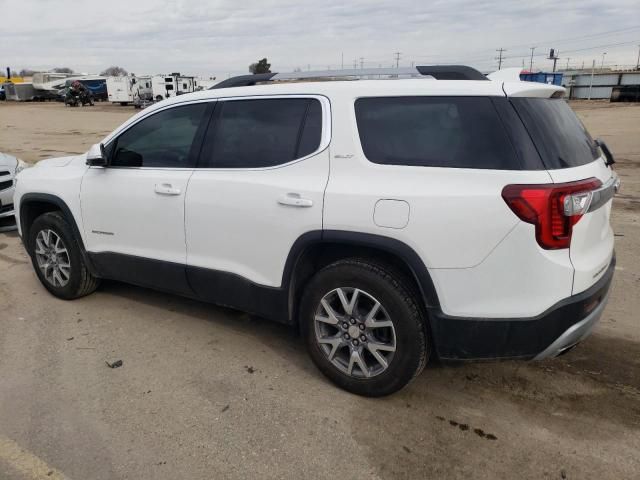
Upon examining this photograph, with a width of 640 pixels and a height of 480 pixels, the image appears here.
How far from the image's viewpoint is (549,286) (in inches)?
104

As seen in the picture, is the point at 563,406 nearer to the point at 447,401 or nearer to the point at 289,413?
the point at 447,401

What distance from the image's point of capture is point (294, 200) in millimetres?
3193

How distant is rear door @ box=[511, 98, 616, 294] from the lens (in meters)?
2.67

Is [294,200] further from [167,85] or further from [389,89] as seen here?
[167,85]

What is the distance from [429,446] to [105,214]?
2.93m

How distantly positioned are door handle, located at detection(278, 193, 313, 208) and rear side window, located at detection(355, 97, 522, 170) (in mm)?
441

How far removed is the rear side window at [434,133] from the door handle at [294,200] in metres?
0.44

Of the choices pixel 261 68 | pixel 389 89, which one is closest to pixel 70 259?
pixel 389 89

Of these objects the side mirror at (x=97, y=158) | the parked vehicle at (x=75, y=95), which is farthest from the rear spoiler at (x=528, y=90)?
the parked vehicle at (x=75, y=95)

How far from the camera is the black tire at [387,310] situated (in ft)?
9.61

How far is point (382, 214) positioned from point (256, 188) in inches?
35.2

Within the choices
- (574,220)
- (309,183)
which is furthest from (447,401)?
(309,183)

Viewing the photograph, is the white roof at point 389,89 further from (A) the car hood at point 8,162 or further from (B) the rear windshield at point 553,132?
(A) the car hood at point 8,162

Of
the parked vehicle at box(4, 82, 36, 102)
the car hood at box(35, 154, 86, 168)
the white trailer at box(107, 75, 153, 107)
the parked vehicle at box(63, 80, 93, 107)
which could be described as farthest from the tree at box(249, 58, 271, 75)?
the parked vehicle at box(4, 82, 36, 102)
